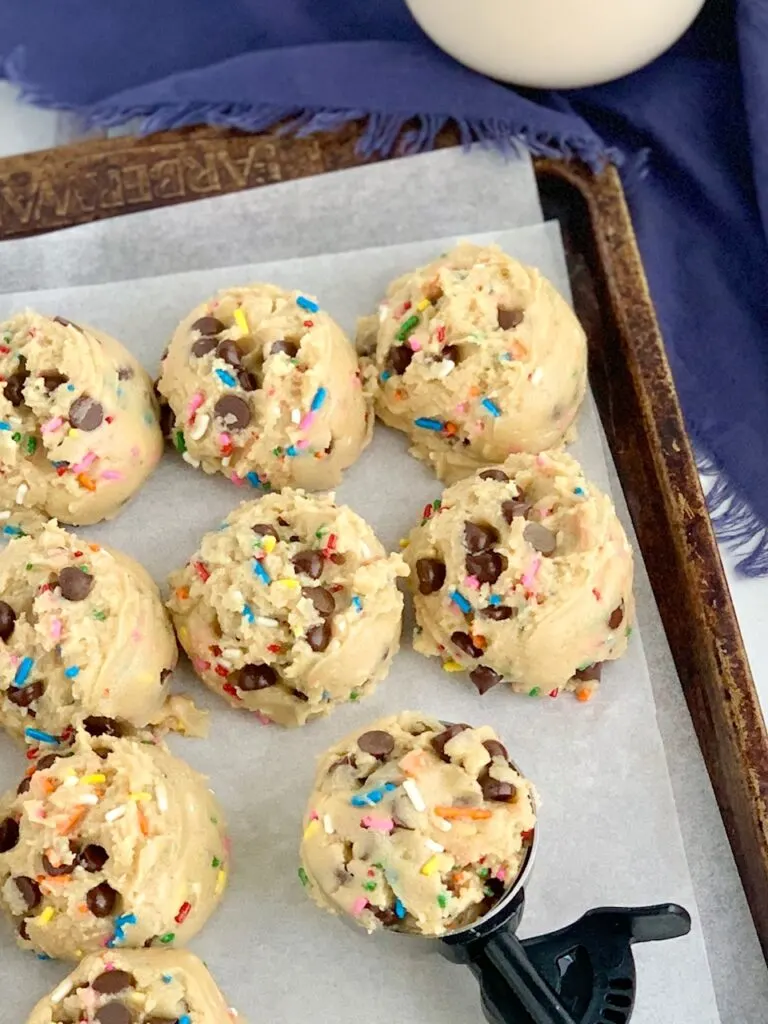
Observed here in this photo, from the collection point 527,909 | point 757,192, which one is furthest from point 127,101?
point 527,909

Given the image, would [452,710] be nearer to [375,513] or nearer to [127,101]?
[375,513]

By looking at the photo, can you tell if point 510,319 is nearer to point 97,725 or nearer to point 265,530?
point 265,530

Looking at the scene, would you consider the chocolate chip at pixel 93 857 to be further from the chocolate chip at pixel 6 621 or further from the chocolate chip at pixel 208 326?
the chocolate chip at pixel 208 326

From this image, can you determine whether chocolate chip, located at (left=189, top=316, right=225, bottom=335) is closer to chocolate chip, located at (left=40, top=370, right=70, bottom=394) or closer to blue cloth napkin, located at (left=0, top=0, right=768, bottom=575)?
Answer: chocolate chip, located at (left=40, top=370, right=70, bottom=394)

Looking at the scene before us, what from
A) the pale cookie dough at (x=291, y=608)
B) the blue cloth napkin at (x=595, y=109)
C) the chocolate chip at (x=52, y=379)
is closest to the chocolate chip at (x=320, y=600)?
the pale cookie dough at (x=291, y=608)

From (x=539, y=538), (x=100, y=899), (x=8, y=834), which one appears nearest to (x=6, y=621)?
(x=8, y=834)

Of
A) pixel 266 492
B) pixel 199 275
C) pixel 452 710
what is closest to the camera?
pixel 452 710
